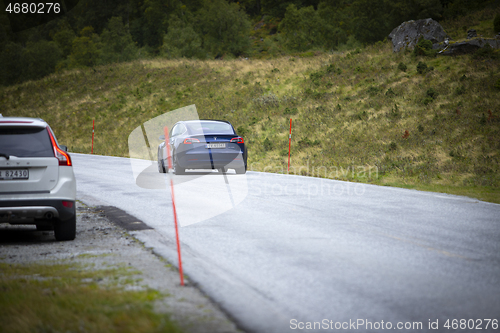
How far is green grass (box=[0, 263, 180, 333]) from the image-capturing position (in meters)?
3.54

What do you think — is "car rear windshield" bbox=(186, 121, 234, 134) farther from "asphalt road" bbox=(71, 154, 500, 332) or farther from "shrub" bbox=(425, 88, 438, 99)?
"shrub" bbox=(425, 88, 438, 99)

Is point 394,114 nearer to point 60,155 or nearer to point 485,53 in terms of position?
point 485,53

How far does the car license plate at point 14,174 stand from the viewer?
6609 mm

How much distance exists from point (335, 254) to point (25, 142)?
4.65m

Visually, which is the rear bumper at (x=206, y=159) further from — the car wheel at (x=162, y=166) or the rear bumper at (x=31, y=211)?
the rear bumper at (x=31, y=211)

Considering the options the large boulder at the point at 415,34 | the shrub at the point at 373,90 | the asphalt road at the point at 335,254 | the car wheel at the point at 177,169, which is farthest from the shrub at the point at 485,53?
the car wheel at the point at 177,169

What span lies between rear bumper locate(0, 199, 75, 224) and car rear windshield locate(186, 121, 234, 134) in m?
9.40

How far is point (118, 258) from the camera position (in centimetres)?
591

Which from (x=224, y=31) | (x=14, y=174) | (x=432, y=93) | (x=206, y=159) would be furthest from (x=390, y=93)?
(x=224, y=31)

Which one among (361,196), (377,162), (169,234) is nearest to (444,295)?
(169,234)

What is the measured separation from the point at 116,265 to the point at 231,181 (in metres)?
9.30

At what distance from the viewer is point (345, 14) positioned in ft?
262

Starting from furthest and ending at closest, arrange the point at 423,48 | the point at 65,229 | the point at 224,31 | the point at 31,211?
the point at 224,31 < the point at 423,48 < the point at 65,229 < the point at 31,211

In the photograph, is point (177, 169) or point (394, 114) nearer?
point (177, 169)
